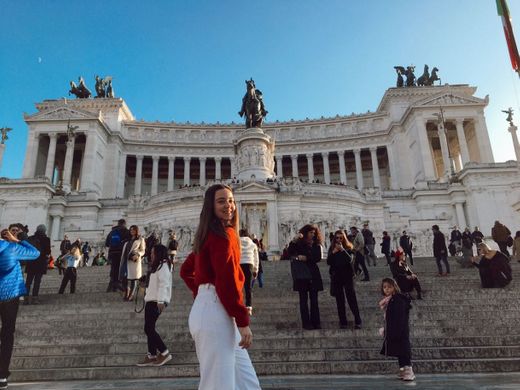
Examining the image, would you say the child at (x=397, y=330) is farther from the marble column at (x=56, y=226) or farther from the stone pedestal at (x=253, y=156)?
the marble column at (x=56, y=226)

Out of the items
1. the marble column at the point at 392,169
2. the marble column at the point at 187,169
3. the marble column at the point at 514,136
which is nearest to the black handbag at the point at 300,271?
the marble column at the point at 514,136

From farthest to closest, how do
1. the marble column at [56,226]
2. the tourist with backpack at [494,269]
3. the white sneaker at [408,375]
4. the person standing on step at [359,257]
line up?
the marble column at [56,226] → the person standing on step at [359,257] → the tourist with backpack at [494,269] → the white sneaker at [408,375]

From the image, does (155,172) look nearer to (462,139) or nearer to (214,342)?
(462,139)

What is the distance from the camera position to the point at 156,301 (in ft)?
A: 22.1

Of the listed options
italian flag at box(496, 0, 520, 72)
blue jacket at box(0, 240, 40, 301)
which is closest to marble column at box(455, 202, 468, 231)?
italian flag at box(496, 0, 520, 72)

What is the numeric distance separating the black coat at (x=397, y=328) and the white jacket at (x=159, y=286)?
347 centimetres

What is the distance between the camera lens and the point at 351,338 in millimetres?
7305

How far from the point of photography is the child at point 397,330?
5660 millimetres

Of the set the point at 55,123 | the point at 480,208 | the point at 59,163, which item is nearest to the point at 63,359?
the point at 480,208

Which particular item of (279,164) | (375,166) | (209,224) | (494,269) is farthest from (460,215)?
(209,224)

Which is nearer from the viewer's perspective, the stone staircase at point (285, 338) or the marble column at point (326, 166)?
the stone staircase at point (285, 338)

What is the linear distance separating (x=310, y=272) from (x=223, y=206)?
16.1 ft

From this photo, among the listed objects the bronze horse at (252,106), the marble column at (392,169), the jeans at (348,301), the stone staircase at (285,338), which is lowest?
the stone staircase at (285,338)

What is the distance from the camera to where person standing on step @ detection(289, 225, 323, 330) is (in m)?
7.89
